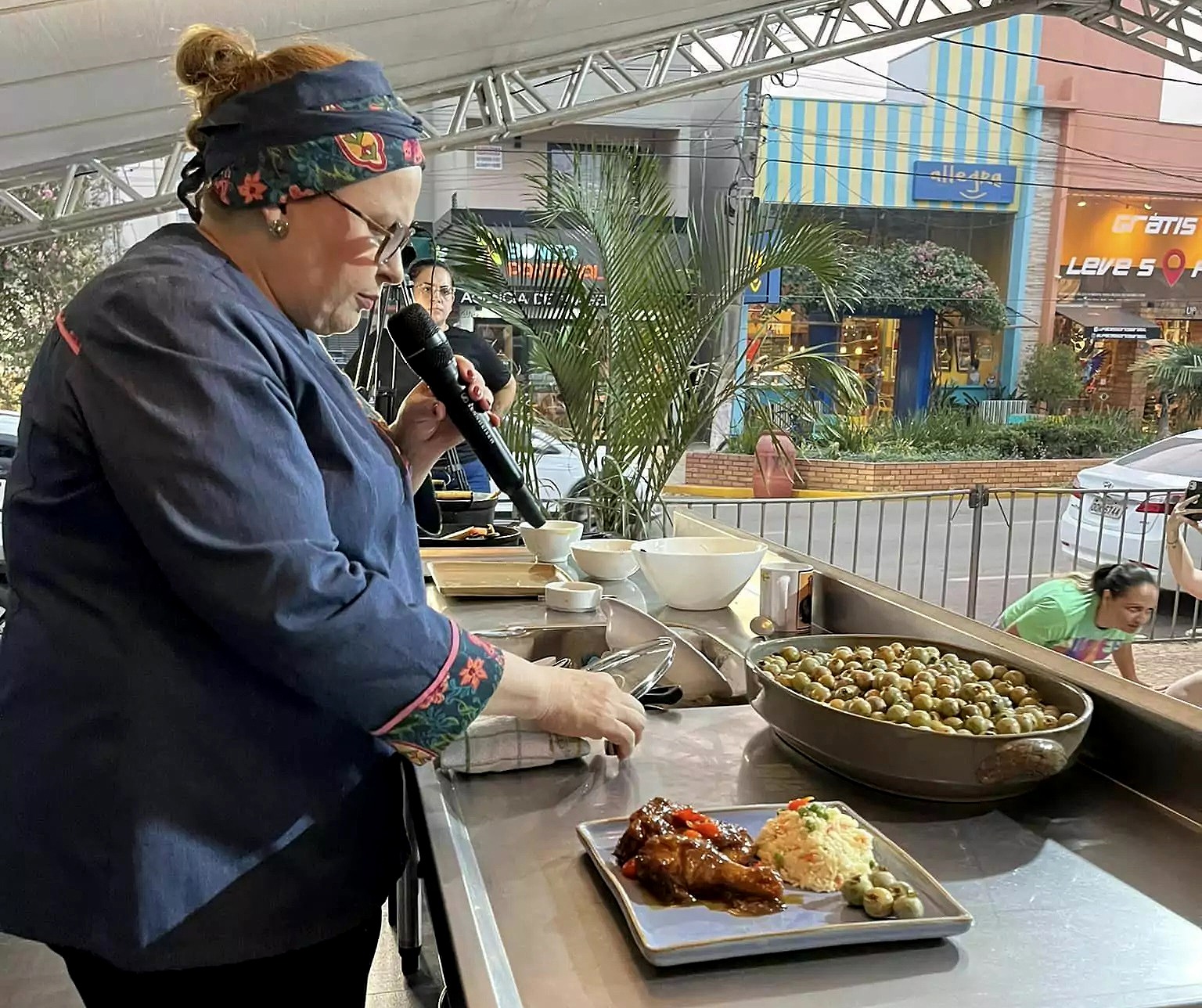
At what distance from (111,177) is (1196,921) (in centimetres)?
544

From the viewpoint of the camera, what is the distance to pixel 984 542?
7.53m

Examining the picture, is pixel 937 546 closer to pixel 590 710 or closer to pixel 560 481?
pixel 560 481

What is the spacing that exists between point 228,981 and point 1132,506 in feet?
18.2

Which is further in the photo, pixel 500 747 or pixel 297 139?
pixel 500 747

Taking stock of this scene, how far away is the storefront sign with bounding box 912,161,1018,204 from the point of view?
1208 centimetres

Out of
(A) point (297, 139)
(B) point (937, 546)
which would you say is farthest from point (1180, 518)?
(B) point (937, 546)

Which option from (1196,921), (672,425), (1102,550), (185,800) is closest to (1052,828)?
(1196,921)

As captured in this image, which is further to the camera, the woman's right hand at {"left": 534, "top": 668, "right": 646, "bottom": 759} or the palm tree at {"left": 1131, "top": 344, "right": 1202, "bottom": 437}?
the palm tree at {"left": 1131, "top": 344, "right": 1202, "bottom": 437}

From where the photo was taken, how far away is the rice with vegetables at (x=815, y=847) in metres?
0.87

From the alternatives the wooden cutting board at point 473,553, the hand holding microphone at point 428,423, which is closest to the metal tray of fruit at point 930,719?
the hand holding microphone at point 428,423

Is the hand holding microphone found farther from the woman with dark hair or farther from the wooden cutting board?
the wooden cutting board

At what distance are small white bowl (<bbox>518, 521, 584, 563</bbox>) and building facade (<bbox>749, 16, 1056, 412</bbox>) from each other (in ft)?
32.1

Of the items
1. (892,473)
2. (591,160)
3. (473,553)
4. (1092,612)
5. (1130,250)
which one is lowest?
(892,473)

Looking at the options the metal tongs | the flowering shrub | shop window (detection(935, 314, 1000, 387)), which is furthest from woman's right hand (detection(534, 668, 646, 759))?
shop window (detection(935, 314, 1000, 387))
